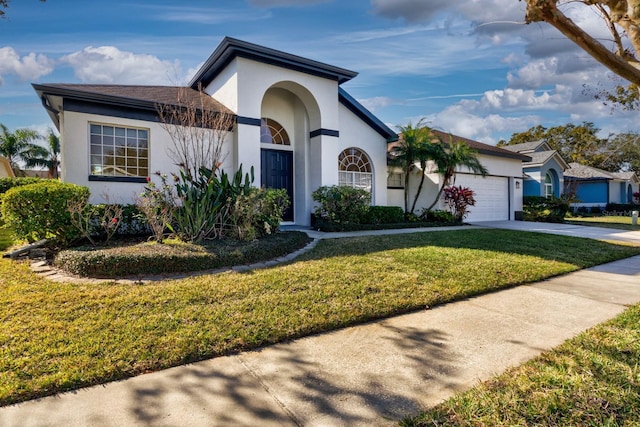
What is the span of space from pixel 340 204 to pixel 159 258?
21.5 ft

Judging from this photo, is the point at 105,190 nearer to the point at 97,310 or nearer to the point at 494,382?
the point at 97,310

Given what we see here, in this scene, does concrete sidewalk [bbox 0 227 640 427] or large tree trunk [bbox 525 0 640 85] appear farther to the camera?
large tree trunk [bbox 525 0 640 85]

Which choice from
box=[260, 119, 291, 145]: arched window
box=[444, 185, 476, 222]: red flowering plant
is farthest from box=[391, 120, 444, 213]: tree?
box=[260, 119, 291, 145]: arched window

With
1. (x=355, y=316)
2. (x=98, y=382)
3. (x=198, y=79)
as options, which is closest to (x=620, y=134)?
(x=198, y=79)

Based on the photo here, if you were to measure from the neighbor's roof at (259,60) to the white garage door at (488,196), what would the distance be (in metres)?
8.15

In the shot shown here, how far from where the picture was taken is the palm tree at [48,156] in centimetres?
2872

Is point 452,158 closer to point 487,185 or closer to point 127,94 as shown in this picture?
point 487,185

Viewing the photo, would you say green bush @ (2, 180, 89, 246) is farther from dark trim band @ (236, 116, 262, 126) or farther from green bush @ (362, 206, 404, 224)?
green bush @ (362, 206, 404, 224)

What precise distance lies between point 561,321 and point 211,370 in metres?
3.95

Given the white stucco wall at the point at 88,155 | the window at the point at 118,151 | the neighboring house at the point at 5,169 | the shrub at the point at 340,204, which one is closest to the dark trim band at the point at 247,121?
the white stucco wall at the point at 88,155

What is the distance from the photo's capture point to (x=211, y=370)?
9.50 feet

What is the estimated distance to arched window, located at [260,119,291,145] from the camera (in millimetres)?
12219

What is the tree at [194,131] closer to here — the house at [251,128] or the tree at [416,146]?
the house at [251,128]

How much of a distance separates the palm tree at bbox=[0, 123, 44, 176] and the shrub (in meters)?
29.2
